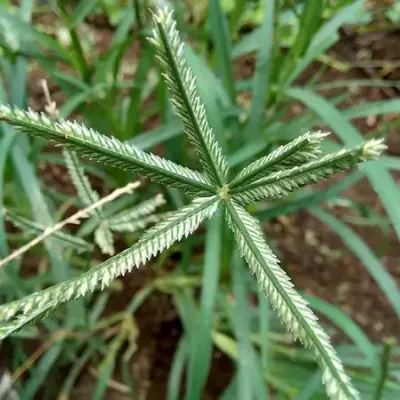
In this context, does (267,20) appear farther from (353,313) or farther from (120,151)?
(353,313)

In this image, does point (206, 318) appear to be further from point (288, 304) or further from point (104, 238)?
point (288, 304)

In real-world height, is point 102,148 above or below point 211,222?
below

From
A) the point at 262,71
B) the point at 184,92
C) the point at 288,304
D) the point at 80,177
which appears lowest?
the point at 288,304

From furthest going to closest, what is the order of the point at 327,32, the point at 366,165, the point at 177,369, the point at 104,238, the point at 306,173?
the point at 177,369
the point at 327,32
the point at 366,165
the point at 104,238
the point at 306,173

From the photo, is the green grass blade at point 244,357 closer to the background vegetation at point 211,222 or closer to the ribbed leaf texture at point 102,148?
the background vegetation at point 211,222

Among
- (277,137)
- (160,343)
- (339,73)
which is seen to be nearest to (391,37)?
(339,73)

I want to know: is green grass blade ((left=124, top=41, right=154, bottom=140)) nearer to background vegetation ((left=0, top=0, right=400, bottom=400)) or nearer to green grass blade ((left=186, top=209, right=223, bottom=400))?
background vegetation ((left=0, top=0, right=400, bottom=400))

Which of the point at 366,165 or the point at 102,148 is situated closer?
the point at 102,148

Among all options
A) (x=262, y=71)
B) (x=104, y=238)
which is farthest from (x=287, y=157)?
(x=262, y=71)
